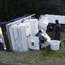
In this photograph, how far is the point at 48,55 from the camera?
9367 millimetres

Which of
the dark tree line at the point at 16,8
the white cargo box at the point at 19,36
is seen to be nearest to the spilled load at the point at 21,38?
the white cargo box at the point at 19,36

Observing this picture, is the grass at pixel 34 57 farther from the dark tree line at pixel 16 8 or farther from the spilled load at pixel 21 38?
the dark tree line at pixel 16 8

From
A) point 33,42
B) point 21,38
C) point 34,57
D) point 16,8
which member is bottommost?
point 34,57

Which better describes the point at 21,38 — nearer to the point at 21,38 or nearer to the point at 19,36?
the point at 21,38

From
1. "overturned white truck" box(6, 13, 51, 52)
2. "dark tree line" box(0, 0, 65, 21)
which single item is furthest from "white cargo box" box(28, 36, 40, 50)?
"dark tree line" box(0, 0, 65, 21)

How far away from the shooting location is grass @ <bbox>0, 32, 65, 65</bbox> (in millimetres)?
8430

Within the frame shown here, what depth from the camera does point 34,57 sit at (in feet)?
29.7

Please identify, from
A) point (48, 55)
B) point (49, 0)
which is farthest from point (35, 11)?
point (48, 55)

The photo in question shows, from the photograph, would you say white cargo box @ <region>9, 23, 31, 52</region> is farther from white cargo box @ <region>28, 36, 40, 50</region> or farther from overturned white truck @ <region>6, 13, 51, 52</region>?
white cargo box @ <region>28, 36, 40, 50</region>

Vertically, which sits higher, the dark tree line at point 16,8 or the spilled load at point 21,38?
the dark tree line at point 16,8

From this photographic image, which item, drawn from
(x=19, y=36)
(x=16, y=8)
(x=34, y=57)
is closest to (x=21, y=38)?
(x=19, y=36)

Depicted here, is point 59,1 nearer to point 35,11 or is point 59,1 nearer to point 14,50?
point 35,11

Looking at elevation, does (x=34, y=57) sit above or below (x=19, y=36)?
below

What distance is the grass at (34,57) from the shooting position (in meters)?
8.43
